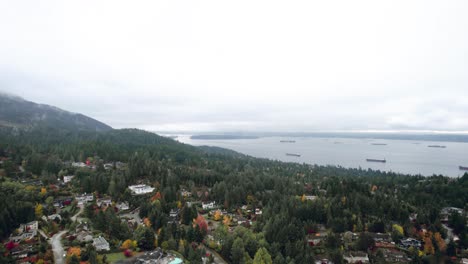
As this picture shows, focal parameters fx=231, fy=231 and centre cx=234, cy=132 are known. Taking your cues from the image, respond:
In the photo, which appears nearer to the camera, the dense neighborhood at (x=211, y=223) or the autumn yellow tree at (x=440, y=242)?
the dense neighborhood at (x=211, y=223)

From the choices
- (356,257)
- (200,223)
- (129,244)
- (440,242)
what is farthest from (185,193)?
(440,242)

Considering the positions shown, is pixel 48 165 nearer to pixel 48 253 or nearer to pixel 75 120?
pixel 48 253

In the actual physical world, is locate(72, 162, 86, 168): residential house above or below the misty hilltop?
below

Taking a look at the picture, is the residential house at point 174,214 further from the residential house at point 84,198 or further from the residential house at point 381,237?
the residential house at point 381,237

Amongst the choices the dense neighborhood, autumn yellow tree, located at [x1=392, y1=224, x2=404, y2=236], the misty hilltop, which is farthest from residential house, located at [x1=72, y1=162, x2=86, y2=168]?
the misty hilltop

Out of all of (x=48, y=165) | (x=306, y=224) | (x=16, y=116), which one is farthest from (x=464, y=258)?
(x=16, y=116)

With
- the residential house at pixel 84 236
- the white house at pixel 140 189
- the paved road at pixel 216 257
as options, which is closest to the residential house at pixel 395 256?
the paved road at pixel 216 257

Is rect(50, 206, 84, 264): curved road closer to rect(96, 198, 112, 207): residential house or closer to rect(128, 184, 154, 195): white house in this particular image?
rect(96, 198, 112, 207): residential house
